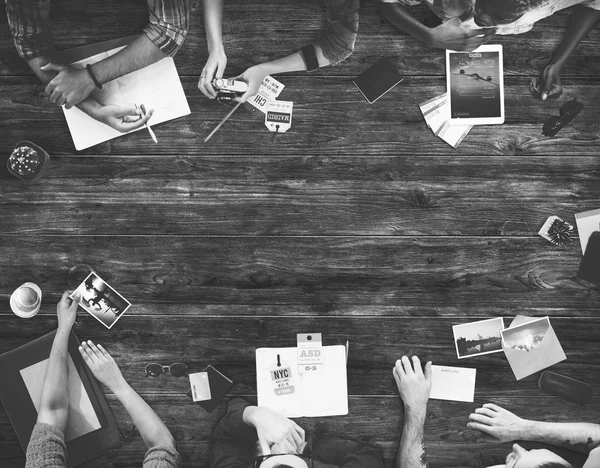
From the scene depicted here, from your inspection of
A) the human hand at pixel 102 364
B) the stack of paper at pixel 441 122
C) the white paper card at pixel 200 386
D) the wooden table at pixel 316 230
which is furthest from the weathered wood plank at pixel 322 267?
the stack of paper at pixel 441 122

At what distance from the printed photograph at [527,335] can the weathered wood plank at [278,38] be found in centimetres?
114

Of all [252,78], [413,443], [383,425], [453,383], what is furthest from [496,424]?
[252,78]

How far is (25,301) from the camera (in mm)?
2359

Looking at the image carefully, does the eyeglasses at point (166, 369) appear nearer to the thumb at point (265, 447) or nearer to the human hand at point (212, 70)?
the thumb at point (265, 447)

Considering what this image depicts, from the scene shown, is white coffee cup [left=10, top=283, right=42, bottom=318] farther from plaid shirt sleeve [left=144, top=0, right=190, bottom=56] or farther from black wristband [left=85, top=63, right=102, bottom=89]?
plaid shirt sleeve [left=144, top=0, right=190, bottom=56]

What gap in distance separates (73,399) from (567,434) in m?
2.24

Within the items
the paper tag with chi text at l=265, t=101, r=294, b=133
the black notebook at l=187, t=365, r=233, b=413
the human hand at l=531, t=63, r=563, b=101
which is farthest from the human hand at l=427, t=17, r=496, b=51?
the black notebook at l=187, t=365, r=233, b=413

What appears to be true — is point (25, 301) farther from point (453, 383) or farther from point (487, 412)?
point (487, 412)

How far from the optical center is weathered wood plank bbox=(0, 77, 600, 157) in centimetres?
239

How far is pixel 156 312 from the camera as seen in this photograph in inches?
95.4

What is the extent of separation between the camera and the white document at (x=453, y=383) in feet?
7.90

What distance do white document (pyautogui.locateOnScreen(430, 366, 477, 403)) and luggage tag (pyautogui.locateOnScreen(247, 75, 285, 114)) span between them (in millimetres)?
1429

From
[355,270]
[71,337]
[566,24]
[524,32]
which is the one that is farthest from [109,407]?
[566,24]

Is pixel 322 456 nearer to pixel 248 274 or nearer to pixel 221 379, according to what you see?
pixel 221 379
